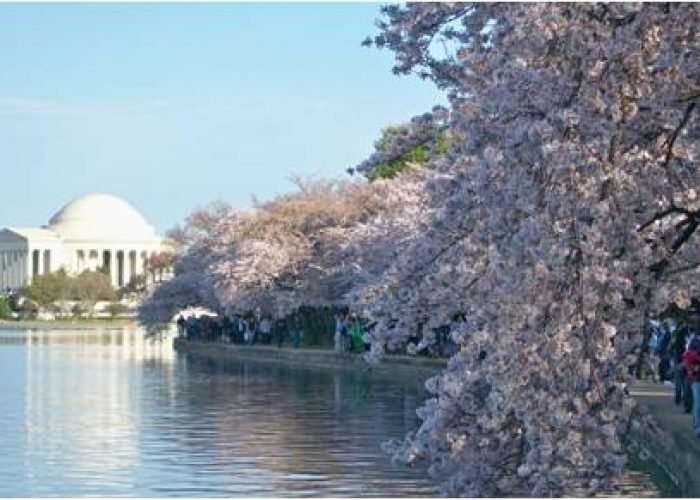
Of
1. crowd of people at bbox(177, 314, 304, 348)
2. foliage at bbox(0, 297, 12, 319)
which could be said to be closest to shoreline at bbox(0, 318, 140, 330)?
foliage at bbox(0, 297, 12, 319)

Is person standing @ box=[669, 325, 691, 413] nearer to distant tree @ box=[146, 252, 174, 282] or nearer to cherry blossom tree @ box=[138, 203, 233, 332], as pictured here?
cherry blossom tree @ box=[138, 203, 233, 332]

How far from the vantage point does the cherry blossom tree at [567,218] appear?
32.6ft

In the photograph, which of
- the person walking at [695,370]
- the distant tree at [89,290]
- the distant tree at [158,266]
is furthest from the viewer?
the distant tree at [89,290]

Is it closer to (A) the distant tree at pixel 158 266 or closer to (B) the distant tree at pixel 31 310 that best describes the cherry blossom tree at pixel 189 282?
(A) the distant tree at pixel 158 266

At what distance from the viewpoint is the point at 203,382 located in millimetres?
39438

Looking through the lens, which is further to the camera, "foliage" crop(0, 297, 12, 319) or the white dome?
the white dome

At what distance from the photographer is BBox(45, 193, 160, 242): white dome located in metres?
177

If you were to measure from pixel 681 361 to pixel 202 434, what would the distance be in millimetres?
6466

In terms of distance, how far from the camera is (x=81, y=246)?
177m

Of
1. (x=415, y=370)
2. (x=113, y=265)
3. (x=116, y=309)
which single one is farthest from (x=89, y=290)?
(x=415, y=370)

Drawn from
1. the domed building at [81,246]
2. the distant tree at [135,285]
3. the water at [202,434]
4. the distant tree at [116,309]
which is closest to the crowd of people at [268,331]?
the water at [202,434]

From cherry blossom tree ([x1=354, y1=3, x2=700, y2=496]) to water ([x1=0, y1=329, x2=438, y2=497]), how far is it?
648 centimetres

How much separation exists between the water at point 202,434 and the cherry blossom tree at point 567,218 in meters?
6.48

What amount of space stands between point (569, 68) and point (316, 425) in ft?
53.7
